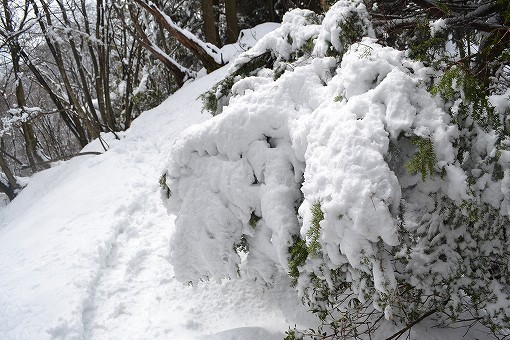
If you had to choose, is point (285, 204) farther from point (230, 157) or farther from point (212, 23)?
point (212, 23)

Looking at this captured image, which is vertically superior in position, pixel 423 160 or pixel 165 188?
pixel 165 188

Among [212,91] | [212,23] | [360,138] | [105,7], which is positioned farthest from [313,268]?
[105,7]

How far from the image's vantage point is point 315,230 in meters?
2.18

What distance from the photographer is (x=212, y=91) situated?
13.2 feet

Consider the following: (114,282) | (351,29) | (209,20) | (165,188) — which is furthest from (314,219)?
(209,20)

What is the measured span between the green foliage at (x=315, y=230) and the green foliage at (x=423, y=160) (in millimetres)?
548

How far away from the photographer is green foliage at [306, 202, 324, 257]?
85.4 inches

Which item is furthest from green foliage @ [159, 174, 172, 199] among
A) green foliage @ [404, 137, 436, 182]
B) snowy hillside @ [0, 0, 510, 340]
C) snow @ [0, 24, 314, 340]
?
green foliage @ [404, 137, 436, 182]

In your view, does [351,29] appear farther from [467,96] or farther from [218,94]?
[218,94]

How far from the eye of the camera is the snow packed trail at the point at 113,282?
359 centimetres

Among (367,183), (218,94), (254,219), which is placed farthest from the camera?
(218,94)

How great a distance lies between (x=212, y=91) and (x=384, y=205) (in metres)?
2.63

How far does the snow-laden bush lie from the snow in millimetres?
689

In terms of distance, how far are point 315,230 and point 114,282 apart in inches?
128
